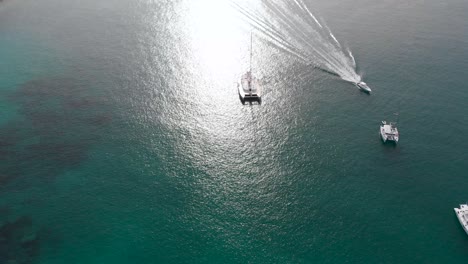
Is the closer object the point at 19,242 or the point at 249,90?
the point at 19,242

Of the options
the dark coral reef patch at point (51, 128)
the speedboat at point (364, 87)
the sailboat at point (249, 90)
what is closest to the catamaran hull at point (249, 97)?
the sailboat at point (249, 90)

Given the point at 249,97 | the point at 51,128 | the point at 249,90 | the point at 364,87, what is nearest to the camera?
the point at 51,128

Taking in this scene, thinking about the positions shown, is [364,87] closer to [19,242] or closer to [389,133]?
[389,133]

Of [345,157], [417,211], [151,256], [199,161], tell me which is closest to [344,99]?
[345,157]

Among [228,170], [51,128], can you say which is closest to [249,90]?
[228,170]

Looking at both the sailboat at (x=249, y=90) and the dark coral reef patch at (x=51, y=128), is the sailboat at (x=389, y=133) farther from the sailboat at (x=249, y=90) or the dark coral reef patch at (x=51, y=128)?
the dark coral reef patch at (x=51, y=128)

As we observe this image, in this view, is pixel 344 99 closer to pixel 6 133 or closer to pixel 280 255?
pixel 280 255

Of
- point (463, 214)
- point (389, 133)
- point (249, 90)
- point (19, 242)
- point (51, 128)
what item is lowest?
point (19, 242)
